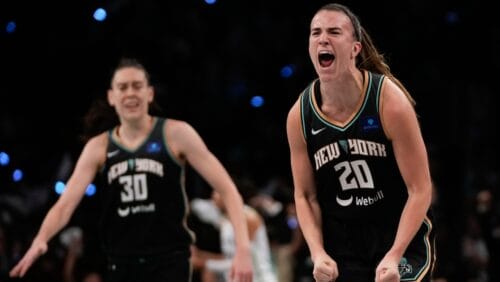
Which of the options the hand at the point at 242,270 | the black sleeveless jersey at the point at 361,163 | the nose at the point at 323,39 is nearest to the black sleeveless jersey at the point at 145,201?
the hand at the point at 242,270

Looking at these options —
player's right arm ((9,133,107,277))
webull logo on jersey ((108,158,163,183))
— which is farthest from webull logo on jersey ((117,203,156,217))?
player's right arm ((9,133,107,277))

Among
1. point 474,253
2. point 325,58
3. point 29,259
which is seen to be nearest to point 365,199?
point 325,58

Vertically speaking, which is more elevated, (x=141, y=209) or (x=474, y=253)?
(x=141, y=209)

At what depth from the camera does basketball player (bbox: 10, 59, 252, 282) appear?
6000 millimetres

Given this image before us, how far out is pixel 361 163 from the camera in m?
4.59

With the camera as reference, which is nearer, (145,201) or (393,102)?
(393,102)

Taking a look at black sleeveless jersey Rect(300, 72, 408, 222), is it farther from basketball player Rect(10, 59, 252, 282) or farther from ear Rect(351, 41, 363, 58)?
basketball player Rect(10, 59, 252, 282)

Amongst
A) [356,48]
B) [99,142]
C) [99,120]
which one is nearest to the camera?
[356,48]

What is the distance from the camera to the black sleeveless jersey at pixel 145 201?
6023mm

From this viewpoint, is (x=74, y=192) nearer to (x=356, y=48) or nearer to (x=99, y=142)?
(x=99, y=142)

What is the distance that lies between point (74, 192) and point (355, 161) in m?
2.15

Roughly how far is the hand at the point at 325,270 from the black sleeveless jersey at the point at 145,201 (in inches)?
68.0

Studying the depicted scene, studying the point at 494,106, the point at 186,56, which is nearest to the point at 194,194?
the point at 186,56

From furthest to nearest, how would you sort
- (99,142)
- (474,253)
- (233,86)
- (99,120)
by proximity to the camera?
(233,86) → (474,253) → (99,120) → (99,142)
